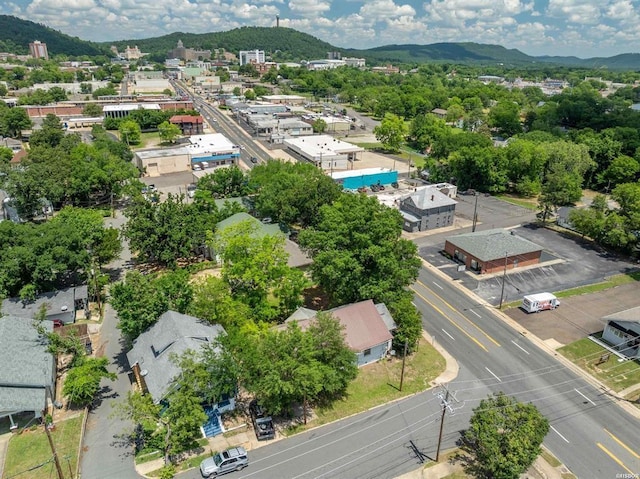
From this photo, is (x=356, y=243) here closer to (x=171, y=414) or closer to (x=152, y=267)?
(x=171, y=414)

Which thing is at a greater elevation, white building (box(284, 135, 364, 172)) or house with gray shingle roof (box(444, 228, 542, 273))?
white building (box(284, 135, 364, 172))

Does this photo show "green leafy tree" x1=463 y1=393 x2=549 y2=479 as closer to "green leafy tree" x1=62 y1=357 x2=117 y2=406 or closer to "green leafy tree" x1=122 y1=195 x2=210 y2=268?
"green leafy tree" x1=62 y1=357 x2=117 y2=406

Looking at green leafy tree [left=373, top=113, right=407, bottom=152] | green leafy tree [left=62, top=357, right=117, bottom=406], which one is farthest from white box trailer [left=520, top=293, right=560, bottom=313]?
green leafy tree [left=373, top=113, right=407, bottom=152]

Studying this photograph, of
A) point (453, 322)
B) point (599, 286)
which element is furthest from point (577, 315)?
point (453, 322)

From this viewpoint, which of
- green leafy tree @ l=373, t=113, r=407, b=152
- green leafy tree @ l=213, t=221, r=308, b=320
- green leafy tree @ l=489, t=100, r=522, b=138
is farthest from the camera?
green leafy tree @ l=489, t=100, r=522, b=138

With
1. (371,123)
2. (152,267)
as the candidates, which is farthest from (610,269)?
(371,123)

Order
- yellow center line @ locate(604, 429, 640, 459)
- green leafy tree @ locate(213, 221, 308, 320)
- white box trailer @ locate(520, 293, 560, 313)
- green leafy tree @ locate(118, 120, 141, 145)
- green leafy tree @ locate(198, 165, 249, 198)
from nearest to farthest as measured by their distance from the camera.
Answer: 1. yellow center line @ locate(604, 429, 640, 459)
2. green leafy tree @ locate(213, 221, 308, 320)
3. white box trailer @ locate(520, 293, 560, 313)
4. green leafy tree @ locate(198, 165, 249, 198)
5. green leafy tree @ locate(118, 120, 141, 145)

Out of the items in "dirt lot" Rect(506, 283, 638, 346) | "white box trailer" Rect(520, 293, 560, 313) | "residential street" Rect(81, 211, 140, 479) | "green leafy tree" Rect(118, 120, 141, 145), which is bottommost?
"residential street" Rect(81, 211, 140, 479)
